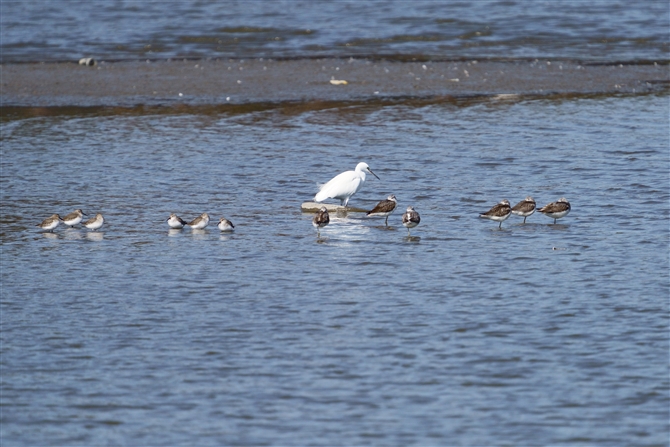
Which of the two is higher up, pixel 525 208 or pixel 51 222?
pixel 525 208

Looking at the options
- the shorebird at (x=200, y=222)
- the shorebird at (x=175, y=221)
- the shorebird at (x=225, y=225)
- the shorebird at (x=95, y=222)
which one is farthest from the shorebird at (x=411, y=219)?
the shorebird at (x=95, y=222)

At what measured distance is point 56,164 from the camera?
19.5 m

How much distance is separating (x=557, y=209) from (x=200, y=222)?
15.0 ft

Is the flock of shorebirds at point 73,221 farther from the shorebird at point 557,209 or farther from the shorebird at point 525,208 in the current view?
the shorebird at point 557,209

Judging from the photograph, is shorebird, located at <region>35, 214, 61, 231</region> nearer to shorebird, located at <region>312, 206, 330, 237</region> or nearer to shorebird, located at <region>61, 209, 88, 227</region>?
shorebird, located at <region>61, 209, 88, 227</region>

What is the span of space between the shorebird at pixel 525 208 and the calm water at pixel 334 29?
14.7m

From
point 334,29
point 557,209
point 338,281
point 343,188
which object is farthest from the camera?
point 334,29

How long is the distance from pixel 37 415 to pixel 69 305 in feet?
9.49

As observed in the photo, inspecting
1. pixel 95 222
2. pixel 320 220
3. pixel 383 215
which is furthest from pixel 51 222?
pixel 383 215

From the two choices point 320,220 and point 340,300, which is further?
point 320,220

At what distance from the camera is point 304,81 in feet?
85.0

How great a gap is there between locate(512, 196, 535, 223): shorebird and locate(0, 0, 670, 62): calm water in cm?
1465

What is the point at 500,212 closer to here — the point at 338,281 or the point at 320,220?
the point at 320,220

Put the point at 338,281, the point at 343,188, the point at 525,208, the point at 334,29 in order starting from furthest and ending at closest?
the point at 334,29 → the point at 343,188 → the point at 525,208 → the point at 338,281
